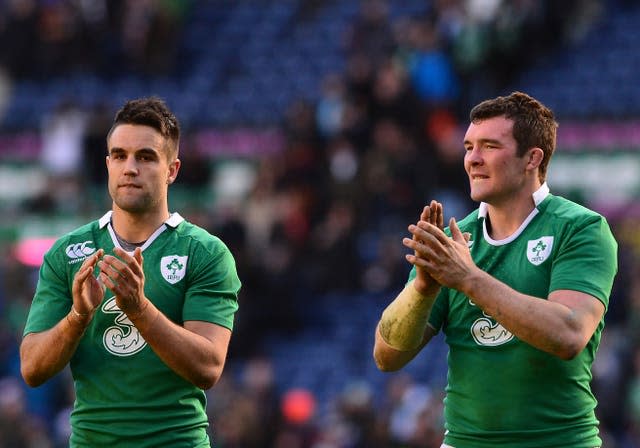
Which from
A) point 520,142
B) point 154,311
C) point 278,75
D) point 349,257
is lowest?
point 154,311

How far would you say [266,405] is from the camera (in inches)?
555

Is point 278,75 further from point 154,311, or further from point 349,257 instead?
point 154,311

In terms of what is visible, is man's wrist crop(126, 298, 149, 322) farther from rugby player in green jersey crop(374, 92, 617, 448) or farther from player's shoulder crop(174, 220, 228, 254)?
rugby player in green jersey crop(374, 92, 617, 448)

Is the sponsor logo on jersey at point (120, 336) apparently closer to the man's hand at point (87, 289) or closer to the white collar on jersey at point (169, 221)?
the man's hand at point (87, 289)

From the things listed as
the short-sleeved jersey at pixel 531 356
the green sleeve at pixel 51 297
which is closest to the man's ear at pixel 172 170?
the green sleeve at pixel 51 297

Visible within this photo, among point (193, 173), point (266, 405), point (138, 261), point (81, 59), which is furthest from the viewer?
point (81, 59)

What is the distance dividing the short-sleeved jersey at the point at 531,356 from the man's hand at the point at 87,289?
1.58 metres

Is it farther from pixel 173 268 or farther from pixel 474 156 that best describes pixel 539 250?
pixel 173 268

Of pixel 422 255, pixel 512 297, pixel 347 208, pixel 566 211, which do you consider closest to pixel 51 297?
pixel 422 255

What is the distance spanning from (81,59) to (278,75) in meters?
3.42

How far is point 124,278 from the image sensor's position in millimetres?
5883

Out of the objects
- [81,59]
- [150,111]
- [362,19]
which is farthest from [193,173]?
[150,111]

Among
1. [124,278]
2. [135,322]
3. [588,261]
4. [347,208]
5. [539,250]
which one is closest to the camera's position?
[124,278]

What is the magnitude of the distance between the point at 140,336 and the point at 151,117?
98 cm
